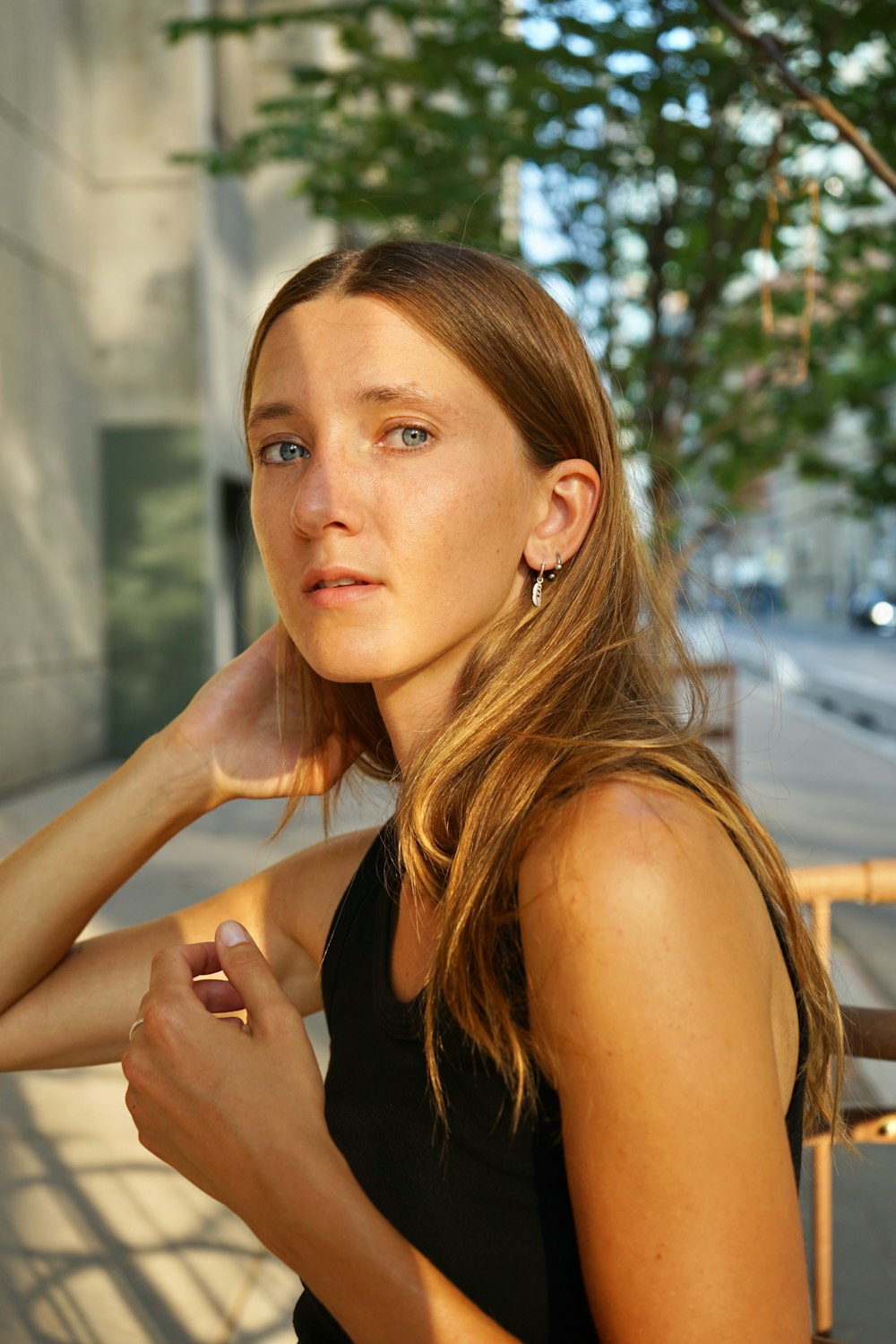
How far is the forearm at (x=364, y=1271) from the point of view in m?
1.40

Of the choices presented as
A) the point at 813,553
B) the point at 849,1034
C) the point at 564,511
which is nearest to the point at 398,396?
the point at 564,511

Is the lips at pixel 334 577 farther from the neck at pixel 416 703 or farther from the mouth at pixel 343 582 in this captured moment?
the neck at pixel 416 703

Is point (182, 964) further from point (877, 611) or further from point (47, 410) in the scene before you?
point (877, 611)

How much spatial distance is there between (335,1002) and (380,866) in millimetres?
214

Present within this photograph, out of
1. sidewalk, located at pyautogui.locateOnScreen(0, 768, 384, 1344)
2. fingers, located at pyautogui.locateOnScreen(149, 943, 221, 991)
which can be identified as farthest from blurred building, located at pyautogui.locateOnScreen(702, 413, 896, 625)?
fingers, located at pyautogui.locateOnScreen(149, 943, 221, 991)

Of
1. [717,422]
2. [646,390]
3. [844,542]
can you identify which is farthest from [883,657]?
[844,542]

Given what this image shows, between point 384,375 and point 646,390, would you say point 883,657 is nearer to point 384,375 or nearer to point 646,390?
point 646,390

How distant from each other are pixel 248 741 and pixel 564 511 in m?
0.76

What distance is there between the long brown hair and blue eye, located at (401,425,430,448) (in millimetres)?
111

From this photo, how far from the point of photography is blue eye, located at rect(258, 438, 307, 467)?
74.7 inches

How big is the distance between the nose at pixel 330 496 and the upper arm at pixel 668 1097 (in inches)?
24.2

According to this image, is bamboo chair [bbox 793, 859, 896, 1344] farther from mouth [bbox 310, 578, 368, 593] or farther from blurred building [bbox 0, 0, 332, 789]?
blurred building [bbox 0, 0, 332, 789]

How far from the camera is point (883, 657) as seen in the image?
1226 inches

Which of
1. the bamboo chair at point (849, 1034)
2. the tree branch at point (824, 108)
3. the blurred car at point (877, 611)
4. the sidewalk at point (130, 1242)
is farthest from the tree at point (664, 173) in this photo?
the blurred car at point (877, 611)
